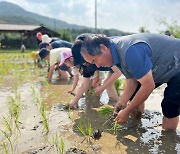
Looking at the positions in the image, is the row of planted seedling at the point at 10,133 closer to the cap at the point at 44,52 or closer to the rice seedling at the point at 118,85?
the rice seedling at the point at 118,85

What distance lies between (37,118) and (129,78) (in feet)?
4.51

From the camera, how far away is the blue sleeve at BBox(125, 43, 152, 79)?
2318mm

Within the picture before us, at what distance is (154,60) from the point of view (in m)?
2.65

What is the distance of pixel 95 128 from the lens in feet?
10.6

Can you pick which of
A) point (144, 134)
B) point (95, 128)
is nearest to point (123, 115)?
point (144, 134)

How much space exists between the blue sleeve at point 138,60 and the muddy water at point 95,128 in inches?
29.3

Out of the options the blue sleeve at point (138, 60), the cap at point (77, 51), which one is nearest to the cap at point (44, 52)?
the cap at point (77, 51)

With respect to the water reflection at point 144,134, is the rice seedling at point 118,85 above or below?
below

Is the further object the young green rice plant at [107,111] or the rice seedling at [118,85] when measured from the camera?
the rice seedling at [118,85]

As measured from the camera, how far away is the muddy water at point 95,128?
2676 millimetres

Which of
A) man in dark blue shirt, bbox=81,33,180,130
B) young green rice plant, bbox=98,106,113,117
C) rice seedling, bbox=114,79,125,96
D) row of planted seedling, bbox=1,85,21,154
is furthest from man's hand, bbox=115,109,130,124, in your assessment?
rice seedling, bbox=114,79,125,96

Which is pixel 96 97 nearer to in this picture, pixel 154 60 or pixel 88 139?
pixel 88 139

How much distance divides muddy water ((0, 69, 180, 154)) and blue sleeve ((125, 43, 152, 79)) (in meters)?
0.74

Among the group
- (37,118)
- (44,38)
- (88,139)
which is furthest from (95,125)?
(44,38)
